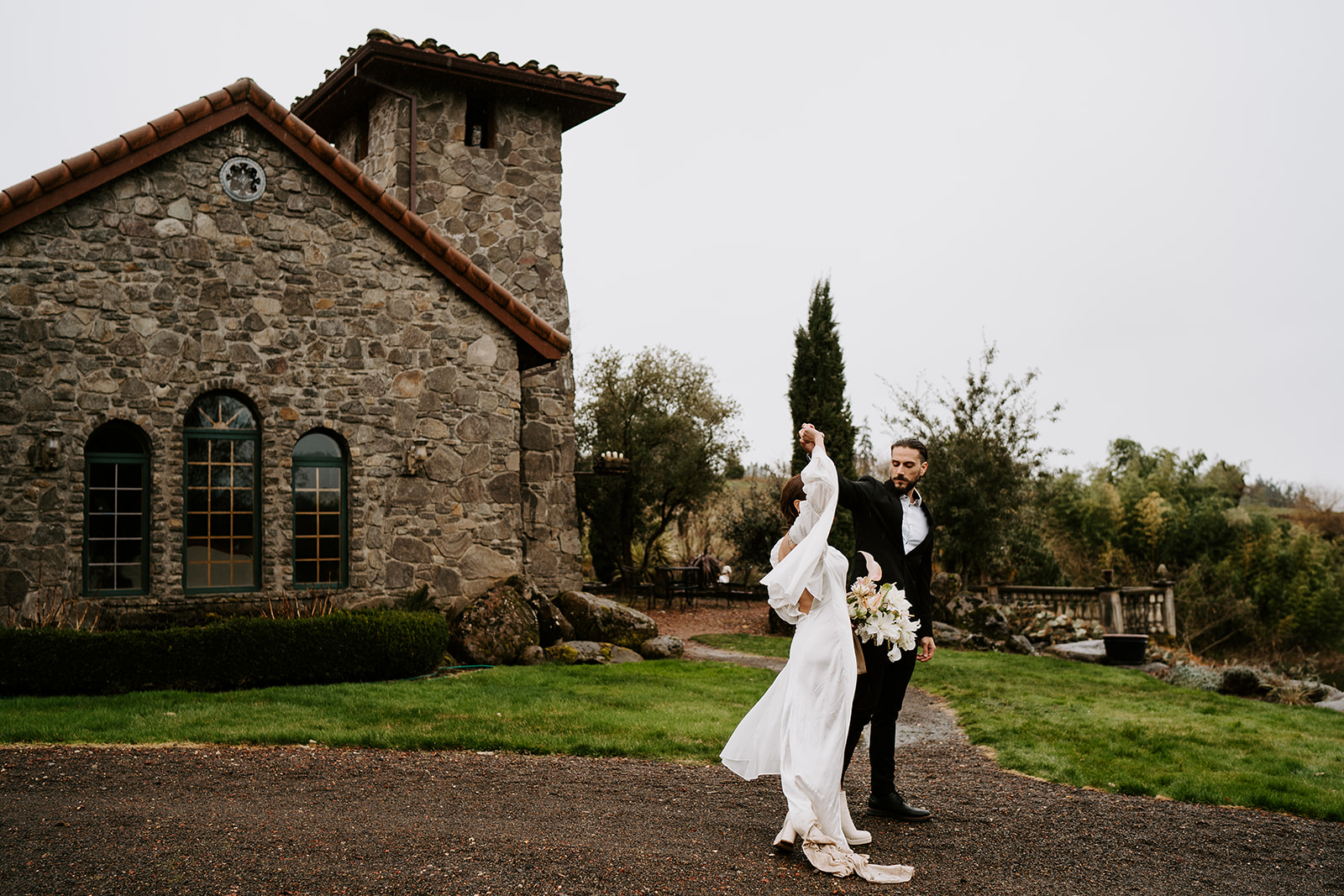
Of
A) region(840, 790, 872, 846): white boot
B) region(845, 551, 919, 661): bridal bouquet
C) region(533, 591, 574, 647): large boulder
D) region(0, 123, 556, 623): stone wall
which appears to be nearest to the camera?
region(840, 790, 872, 846): white boot

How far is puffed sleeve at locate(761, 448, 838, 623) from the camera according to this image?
16.1 ft

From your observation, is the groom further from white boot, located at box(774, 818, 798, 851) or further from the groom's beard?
white boot, located at box(774, 818, 798, 851)

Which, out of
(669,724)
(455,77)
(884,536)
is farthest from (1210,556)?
(884,536)

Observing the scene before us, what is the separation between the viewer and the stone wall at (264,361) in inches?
415

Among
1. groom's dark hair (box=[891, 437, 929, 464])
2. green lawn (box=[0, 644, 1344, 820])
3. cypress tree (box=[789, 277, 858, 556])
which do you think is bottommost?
green lawn (box=[0, 644, 1344, 820])

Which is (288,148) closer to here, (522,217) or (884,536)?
(522,217)

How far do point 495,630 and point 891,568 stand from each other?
305 inches

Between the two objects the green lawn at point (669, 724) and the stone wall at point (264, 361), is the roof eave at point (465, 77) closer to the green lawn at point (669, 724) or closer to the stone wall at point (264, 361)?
the stone wall at point (264, 361)

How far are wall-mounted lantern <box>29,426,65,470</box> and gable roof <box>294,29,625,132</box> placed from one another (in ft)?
24.5

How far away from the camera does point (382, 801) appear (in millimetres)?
→ 5699

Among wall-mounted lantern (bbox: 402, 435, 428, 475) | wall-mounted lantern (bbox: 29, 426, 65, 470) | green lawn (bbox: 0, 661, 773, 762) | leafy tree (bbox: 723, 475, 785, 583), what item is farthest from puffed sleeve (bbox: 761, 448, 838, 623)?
leafy tree (bbox: 723, 475, 785, 583)

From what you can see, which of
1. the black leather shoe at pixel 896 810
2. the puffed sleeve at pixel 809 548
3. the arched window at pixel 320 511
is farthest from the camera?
the arched window at pixel 320 511

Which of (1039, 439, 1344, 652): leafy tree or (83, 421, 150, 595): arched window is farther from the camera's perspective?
(1039, 439, 1344, 652): leafy tree

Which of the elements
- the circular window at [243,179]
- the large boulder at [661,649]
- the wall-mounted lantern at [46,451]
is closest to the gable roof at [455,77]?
the circular window at [243,179]
